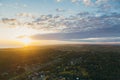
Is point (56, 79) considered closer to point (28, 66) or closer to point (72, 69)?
point (72, 69)

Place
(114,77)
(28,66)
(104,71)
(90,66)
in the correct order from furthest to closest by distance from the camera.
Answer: (28,66) < (90,66) < (104,71) < (114,77)

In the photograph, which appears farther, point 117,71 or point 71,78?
point 117,71

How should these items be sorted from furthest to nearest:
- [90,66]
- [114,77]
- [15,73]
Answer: [15,73] → [90,66] → [114,77]

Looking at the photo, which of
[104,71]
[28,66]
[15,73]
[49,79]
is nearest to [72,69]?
[104,71]

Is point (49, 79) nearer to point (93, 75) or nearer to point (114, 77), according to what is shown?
point (93, 75)

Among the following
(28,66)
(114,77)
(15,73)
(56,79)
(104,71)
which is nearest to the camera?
(56,79)

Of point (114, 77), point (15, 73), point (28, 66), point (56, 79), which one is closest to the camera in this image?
point (56, 79)

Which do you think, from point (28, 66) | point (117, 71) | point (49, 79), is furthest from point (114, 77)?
point (28, 66)

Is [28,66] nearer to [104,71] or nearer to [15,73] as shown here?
[15,73]

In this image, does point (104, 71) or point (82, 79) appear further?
point (104, 71)
